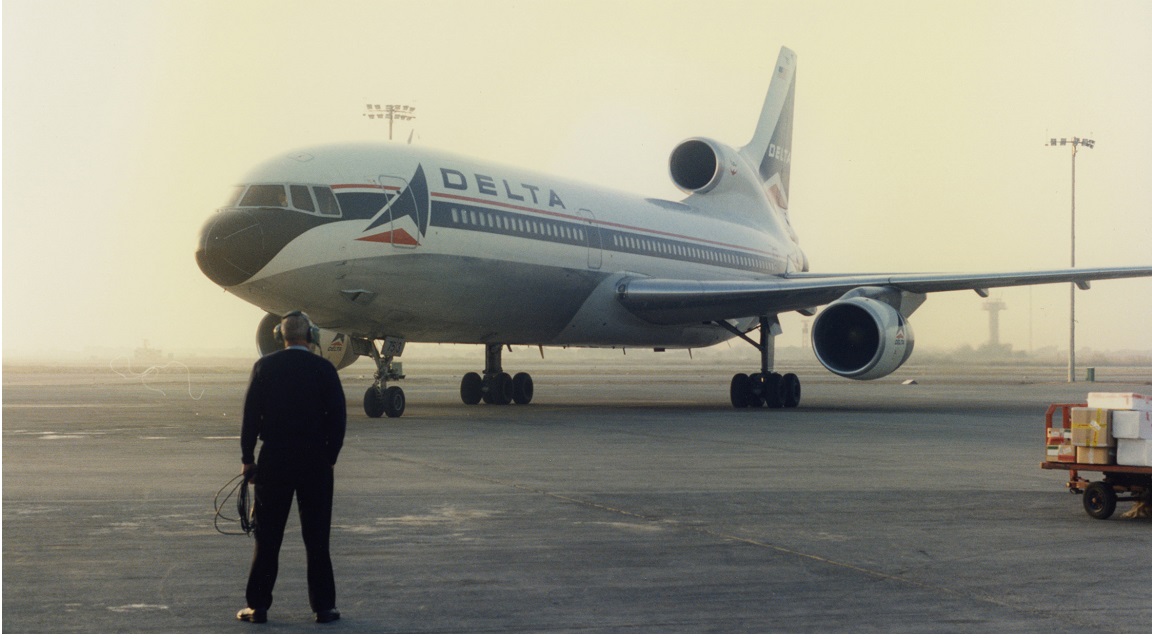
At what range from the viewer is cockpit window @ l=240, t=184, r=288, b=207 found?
18703 mm

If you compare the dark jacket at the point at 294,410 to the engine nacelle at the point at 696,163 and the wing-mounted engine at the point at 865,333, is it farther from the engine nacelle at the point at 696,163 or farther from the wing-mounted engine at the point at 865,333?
the engine nacelle at the point at 696,163

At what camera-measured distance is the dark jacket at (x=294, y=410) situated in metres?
6.33

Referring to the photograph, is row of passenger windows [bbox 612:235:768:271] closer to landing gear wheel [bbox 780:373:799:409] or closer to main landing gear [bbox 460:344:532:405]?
main landing gear [bbox 460:344:532:405]

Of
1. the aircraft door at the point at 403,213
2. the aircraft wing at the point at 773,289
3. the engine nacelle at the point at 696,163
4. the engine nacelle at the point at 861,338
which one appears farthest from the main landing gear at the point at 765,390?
the aircraft door at the point at 403,213

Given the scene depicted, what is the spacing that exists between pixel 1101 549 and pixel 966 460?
5.89 meters

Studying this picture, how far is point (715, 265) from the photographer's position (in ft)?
96.4

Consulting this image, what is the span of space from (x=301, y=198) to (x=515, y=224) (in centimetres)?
437

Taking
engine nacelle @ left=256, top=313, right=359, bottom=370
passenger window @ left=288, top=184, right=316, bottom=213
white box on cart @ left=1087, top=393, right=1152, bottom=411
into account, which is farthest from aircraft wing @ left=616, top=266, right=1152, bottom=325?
white box on cart @ left=1087, top=393, right=1152, bottom=411

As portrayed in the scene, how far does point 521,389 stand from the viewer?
1052 inches

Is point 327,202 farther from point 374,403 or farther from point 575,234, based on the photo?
point 575,234

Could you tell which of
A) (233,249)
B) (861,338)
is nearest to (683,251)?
(861,338)

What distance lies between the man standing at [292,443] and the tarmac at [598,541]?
39cm

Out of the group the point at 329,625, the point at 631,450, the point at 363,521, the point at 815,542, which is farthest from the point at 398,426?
the point at 329,625

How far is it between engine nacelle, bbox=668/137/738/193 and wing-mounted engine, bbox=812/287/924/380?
29.2 feet
